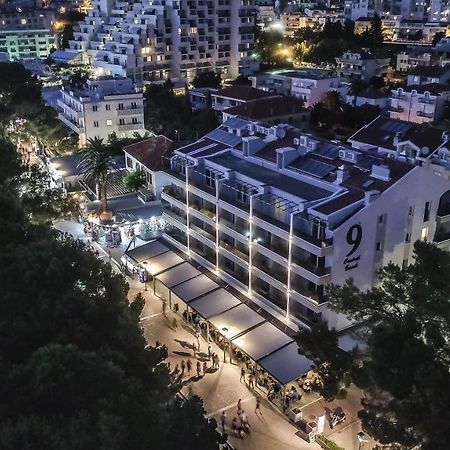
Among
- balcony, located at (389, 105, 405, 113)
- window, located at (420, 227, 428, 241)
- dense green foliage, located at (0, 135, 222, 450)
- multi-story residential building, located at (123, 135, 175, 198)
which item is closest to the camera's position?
dense green foliage, located at (0, 135, 222, 450)

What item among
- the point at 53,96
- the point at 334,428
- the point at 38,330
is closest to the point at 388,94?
the point at 53,96

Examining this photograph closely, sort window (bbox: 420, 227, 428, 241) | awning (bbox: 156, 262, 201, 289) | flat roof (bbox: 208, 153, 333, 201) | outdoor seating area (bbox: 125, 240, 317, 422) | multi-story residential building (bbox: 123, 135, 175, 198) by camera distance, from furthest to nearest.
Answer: multi-story residential building (bbox: 123, 135, 175, 198)
awning (bbox: 156, 262, 201, 289)
flat roof (bbox: 208, 153, 333, 201)
window (bbox: 420, 227, 428, 241)
outdoor seating area (bbox: 125, 240, 317, 422)

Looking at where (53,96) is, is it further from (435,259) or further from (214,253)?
(435,259)

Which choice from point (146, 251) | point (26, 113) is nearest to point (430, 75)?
point (26, 113)

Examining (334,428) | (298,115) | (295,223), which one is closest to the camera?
(334,428)

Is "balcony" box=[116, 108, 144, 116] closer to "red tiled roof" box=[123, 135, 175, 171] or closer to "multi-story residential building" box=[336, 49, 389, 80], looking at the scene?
"red tiled roof" box=[123, 135, 175, 171]

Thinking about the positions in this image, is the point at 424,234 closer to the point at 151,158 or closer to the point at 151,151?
the point at 151,158

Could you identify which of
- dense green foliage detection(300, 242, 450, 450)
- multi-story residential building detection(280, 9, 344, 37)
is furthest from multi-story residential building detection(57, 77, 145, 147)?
multi-story residential building detection(280, 9, 344, 37)
